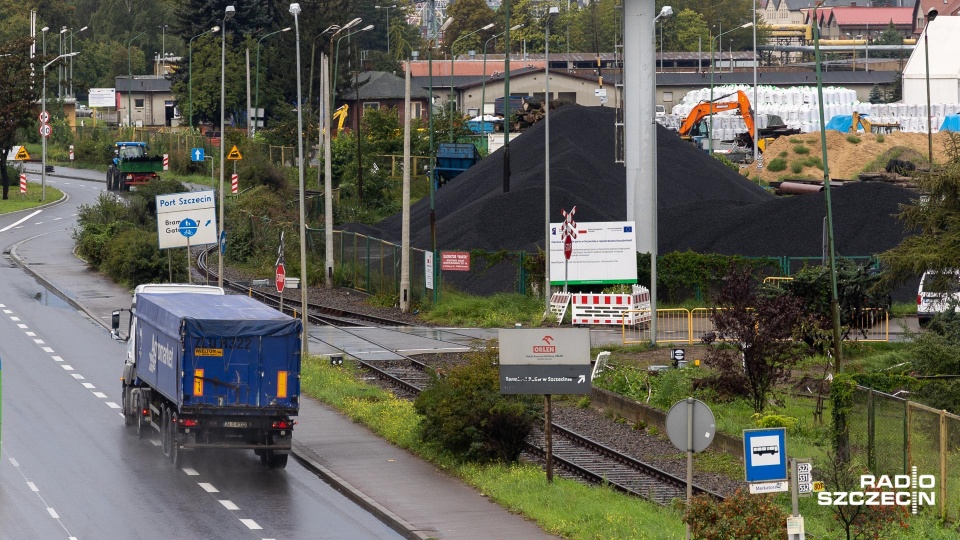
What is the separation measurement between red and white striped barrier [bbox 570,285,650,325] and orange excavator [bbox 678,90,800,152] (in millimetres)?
43768

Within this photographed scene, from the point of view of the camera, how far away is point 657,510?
19.8 metres

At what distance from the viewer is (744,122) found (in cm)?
10381

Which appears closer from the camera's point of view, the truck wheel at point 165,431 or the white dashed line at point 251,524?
the white dashed line at point 251,524

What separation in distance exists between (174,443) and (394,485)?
13.1 ft

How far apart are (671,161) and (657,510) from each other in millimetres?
40675

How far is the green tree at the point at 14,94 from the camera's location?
70875mm

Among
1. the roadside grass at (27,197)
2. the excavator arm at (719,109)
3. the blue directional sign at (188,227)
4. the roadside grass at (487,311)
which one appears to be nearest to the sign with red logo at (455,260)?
the roadside grass at (487,311)

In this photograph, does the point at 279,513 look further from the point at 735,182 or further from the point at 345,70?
the point at 345,70

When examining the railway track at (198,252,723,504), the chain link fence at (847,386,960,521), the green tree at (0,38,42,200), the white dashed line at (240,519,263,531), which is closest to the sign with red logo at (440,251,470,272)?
the railway track at (198,252,723,504)

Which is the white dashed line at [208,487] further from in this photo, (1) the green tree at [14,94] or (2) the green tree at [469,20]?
(2) the green tree at [469,20]

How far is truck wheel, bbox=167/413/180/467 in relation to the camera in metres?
23.1

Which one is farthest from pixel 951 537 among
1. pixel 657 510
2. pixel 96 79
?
pixel 96 79

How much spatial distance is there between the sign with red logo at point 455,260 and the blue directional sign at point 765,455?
30879 millimetres

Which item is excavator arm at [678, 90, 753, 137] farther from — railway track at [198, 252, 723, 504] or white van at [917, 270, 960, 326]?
railway track at [198, 252, 723, 504]
